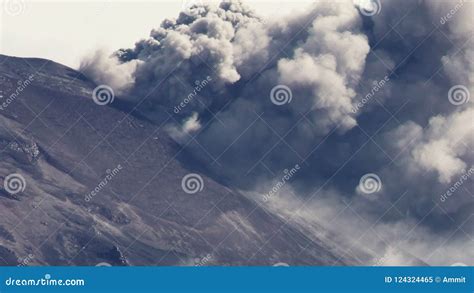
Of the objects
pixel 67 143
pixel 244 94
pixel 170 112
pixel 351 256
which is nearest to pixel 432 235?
pixel 351 256

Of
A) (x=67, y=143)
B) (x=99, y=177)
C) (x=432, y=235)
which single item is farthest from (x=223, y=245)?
(x=432, y=235)

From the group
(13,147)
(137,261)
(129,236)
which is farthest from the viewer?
(13,147)

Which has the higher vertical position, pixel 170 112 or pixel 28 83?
pixel 170 112

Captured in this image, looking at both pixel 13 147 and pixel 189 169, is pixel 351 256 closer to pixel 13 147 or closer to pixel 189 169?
pixel 189 169

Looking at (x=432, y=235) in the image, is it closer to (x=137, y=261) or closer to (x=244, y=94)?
(x=244, y=94)

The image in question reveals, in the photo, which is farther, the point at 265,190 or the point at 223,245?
the point at 265,190

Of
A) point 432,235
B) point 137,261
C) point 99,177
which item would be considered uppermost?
point 432,235

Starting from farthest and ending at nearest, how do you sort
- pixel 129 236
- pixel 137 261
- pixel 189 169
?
pixel 189 169
pixel 129 236
pixel 137 261
